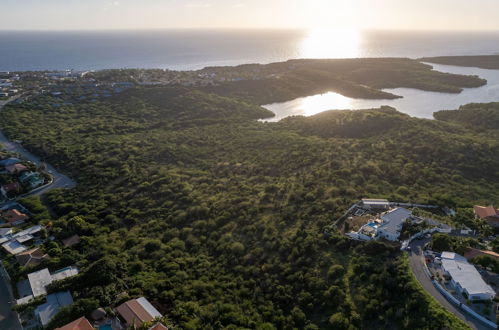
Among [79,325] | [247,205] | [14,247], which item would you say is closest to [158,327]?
[79,325]

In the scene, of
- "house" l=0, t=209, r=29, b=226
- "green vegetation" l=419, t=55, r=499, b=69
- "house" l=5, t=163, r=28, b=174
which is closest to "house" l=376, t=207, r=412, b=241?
"house" l=0, t=209, r=29, b=226

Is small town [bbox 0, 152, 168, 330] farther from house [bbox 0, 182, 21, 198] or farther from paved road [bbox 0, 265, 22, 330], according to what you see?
paved road [bbox 0, 265, 22, 330]

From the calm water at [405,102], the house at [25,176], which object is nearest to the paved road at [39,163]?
the house at [25,176]

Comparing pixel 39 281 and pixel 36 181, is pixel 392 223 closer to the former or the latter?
pixel 39 281

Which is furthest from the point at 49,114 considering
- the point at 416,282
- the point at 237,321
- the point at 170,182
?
the point at 416,282

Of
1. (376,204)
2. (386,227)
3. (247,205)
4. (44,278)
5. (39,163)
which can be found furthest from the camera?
(39,163)

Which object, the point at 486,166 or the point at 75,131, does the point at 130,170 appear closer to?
the point at 75,131
